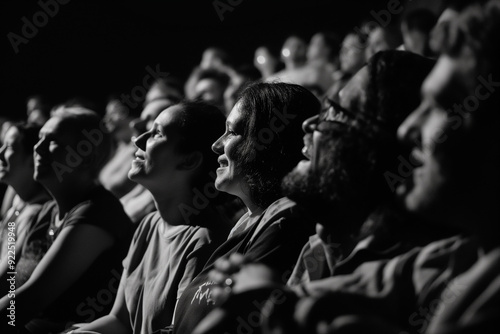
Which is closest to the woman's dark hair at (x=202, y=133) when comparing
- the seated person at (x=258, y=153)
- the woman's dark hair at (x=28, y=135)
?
the seated person at (x=258, y=153)

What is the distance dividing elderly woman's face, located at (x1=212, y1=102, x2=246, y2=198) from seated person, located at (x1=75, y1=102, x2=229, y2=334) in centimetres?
26

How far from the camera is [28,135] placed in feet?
10.3

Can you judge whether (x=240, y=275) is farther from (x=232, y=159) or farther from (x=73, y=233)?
(x=73, y=233)

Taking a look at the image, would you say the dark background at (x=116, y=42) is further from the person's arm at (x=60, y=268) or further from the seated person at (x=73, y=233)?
the person's arm at (x=60, y=268)

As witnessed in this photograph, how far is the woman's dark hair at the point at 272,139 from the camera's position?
189 centimetres

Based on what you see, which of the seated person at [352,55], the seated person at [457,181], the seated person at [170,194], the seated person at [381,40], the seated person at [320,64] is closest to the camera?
the seated person at [457,181]

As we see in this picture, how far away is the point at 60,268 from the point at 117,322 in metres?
0.26

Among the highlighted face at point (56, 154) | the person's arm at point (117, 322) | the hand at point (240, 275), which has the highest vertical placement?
the highlighted face at point (56, 154)

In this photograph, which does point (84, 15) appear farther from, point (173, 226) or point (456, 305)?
point (456, 305)

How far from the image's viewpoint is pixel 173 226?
2244 mm

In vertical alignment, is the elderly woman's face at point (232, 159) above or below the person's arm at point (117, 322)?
above

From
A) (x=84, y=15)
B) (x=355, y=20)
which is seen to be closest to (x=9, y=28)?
(x=84, y=15)

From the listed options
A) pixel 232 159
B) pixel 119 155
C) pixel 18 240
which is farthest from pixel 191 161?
pixel 119 155

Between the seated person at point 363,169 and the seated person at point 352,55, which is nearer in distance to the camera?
the seated person at point 363,169
